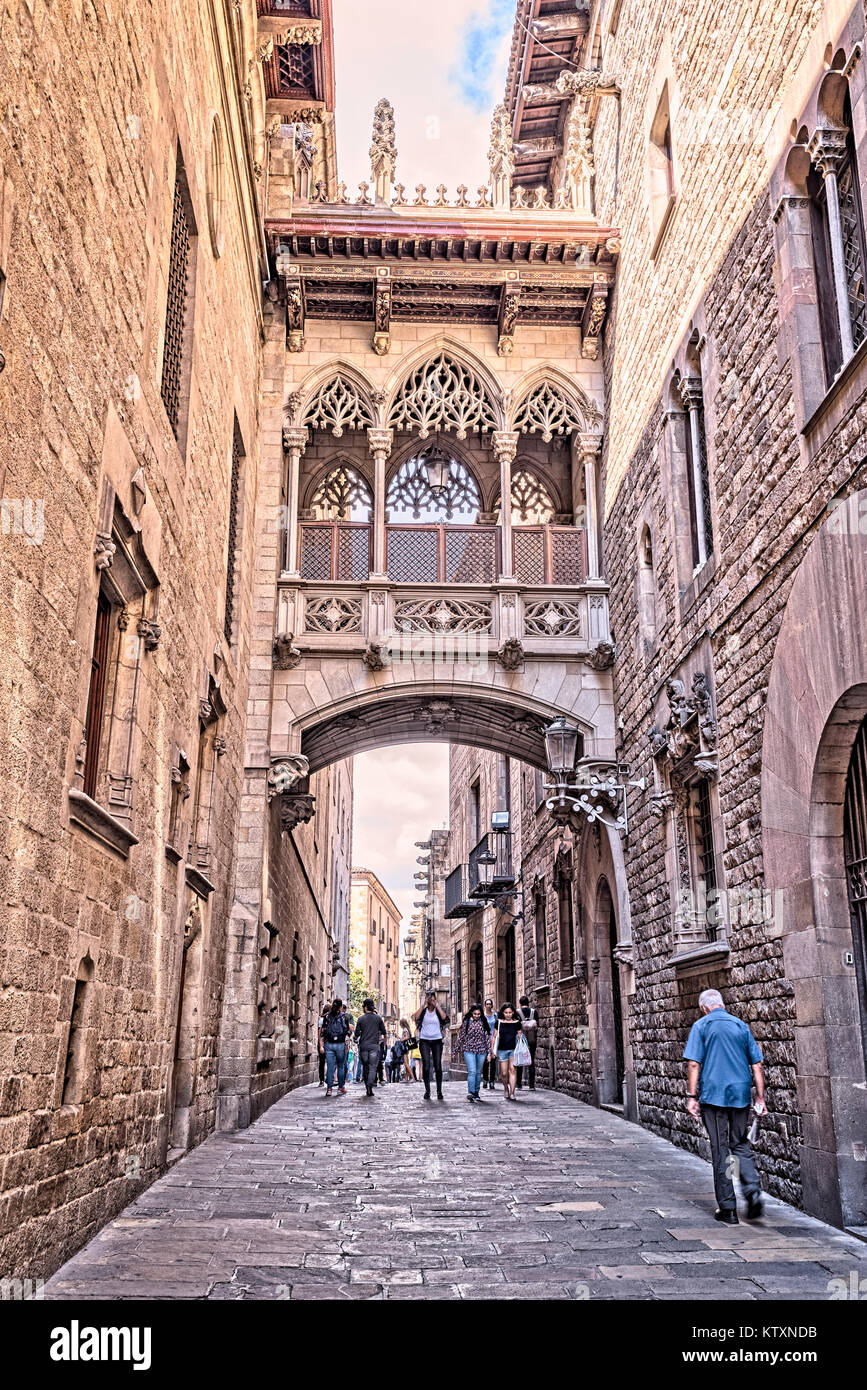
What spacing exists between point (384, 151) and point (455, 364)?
123 inches

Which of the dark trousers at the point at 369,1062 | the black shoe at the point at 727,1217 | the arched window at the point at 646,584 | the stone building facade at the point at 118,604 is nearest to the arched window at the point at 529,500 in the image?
the arched window at the point at 646,584

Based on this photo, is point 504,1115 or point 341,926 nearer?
point 504,1115

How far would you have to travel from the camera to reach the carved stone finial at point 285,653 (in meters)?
13.9

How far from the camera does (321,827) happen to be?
2641 centimetres

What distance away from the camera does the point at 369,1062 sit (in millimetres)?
16859

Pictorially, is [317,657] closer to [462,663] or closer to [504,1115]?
[462,663]

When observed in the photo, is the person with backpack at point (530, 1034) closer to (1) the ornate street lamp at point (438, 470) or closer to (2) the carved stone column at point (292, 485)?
(1) the ornate street lamp at point (438, 470)

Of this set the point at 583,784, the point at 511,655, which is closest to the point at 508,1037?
the point at 583,784

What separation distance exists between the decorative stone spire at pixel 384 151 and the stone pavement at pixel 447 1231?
38.5 ft

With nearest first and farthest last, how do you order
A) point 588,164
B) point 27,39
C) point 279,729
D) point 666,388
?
point 27,39 → point 666,388 → point 279,729 → point 588,164

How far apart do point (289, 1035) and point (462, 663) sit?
7.33 m

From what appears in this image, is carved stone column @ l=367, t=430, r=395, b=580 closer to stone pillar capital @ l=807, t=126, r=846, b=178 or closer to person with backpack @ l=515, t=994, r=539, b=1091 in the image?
stone pillar capital @ l=807, t=126, r=846, b=178

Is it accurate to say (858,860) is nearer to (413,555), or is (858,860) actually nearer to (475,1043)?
(413,555)

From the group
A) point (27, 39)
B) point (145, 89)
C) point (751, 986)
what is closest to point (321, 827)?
point (751, 986)
